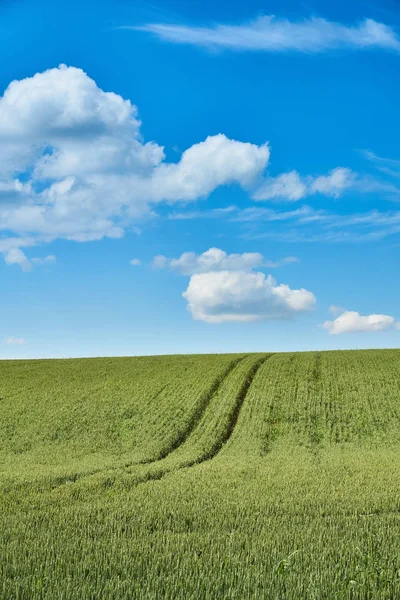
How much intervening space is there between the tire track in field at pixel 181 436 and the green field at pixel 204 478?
0.38ft

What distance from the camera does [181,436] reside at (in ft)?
109

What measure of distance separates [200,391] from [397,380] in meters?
14.8

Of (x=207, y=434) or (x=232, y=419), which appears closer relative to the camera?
(x=207, y=434)

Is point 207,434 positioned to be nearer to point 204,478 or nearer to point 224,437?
point 224,437

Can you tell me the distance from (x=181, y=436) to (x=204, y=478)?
39.3 feet

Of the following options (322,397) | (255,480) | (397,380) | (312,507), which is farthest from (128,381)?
(312,507)

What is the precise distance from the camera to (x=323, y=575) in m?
8.49

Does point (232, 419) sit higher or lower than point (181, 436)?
higher

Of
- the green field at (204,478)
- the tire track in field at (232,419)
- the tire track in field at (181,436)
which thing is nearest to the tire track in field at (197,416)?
the tire track in field at (181,436)

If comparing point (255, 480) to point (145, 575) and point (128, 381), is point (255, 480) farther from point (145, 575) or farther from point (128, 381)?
point (128, 381)

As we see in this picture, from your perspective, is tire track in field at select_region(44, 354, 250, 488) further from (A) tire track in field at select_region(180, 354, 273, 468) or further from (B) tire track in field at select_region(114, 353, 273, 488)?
(A) tire track in field at select_region(180, 354, 273, 468)

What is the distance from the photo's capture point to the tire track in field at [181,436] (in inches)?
849

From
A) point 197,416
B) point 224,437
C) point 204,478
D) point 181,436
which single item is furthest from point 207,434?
point 204,478

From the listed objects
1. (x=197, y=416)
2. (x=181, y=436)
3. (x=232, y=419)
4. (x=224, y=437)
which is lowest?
(x=224, y=437)
